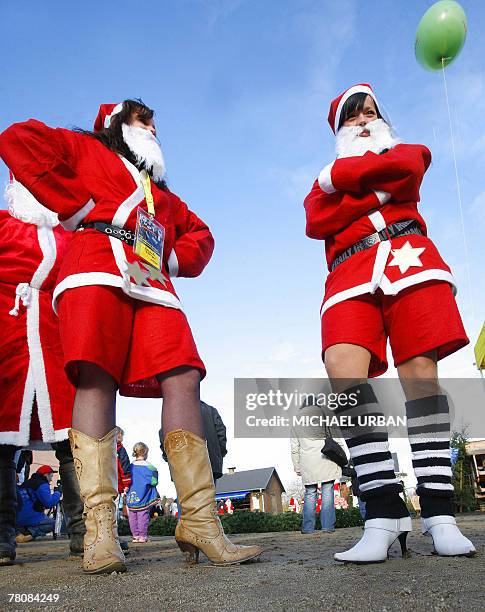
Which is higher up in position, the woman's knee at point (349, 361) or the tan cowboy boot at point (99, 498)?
the woman's knee at point (349, 361)

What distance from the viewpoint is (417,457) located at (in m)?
2.35

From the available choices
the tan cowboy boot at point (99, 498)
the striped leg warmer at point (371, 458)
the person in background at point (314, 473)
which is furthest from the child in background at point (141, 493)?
the striped leg warmer at point (371, 458)

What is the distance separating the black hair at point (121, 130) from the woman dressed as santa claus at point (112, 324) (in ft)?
0.04

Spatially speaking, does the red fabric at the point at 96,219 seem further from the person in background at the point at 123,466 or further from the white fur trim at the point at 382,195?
the person in background at the point at 123,466

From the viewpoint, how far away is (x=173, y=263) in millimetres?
2805

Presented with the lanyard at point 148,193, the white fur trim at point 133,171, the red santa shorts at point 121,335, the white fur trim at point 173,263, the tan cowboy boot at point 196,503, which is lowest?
the tan cowboy boot at point 196,503

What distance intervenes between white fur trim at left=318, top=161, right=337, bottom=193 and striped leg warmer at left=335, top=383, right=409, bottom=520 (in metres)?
0.89

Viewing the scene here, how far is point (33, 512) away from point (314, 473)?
5021 mm

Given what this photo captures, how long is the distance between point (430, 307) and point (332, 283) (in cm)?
44

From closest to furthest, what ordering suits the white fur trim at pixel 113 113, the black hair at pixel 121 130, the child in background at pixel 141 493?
the black hair at pixel 121 130
the white fur trim at pixel 113 113
the child in background at pixel 141 493

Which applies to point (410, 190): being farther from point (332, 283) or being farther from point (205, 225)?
point (205, 225)

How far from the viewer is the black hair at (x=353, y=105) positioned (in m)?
2.93

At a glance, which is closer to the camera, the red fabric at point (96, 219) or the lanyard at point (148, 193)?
the red fabric at point (96, 219)

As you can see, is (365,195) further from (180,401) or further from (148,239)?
(180,401)
